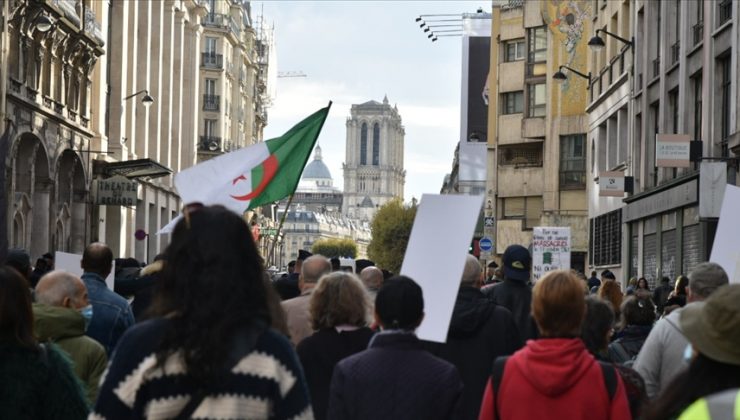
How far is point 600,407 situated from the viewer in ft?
21.0

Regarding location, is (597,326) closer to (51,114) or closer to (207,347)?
(207,347)

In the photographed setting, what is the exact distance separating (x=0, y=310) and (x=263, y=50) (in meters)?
124

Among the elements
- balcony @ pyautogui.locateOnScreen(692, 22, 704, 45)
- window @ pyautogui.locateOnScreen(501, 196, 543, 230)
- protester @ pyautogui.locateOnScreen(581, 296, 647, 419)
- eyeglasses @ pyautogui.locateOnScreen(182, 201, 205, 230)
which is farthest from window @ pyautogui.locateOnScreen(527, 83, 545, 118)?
eyeglasses @ pyautogui.locateOnScreen(182, 201, 205, 230)

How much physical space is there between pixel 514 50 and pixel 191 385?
209 feet

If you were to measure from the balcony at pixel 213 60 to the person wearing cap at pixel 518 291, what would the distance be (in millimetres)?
84043

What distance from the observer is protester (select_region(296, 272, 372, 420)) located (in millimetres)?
8227

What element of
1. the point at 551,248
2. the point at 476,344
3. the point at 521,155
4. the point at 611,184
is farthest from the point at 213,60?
the point at 476,344

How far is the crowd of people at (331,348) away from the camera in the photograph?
4.66 meters

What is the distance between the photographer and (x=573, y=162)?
181ft

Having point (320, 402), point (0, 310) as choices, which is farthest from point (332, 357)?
point (0, 310)

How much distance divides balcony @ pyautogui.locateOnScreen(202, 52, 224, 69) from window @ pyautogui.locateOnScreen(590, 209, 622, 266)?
49.2m

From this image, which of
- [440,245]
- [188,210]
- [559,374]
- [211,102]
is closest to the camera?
[188,210]

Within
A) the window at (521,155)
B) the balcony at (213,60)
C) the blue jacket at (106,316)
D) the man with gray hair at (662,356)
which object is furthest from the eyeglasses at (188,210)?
the balcony at (213,60)

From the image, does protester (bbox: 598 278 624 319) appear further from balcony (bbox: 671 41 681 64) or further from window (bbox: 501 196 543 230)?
window (bbox: 501 196 543 230)
